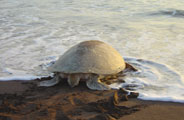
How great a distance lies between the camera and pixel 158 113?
9.50ft

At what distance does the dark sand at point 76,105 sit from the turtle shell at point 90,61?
253 millimetres

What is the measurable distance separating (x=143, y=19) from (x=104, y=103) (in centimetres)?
596

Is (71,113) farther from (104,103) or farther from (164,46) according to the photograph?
(164,46)

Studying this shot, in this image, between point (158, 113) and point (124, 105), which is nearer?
point (158, 113)

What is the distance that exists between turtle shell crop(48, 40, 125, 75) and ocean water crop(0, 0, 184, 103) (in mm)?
255

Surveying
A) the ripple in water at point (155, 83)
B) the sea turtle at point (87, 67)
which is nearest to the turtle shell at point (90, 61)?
the sea turtle at point (87, 67)

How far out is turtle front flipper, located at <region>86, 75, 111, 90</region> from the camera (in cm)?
348

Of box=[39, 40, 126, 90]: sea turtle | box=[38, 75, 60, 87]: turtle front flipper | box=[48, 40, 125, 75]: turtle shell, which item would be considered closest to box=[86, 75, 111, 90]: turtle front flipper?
box=[39, 40, 126, 90]: sea turtle

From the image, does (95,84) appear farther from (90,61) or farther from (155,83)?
(155,83)

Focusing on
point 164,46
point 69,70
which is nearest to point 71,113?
point 69,70

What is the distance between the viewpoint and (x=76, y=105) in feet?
10.1

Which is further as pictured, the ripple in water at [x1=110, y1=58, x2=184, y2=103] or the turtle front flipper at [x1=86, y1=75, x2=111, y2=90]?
the turtle front flipper at [x1=86, y1=75, x2=111, y2=90]

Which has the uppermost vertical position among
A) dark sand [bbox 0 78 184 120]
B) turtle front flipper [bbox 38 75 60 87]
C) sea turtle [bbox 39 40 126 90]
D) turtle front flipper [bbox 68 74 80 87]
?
sea turtle [bbox 39 40 126 90]

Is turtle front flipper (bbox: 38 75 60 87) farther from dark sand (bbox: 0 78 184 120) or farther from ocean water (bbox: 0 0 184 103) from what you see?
ocean water (bbox: 0 0 184 103)
